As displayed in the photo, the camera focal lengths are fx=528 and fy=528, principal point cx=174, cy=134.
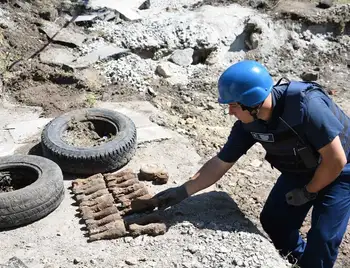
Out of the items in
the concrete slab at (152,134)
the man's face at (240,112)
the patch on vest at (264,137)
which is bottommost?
the concrete slab at (152,134)

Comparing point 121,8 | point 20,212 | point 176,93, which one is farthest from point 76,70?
point 20,212

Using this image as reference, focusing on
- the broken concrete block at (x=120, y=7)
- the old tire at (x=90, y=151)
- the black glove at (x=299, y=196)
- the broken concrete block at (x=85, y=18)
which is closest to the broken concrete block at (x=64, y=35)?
the broken concrete block at (x=85, y=18)

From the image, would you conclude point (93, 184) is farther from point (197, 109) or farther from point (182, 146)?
point (197, 109)

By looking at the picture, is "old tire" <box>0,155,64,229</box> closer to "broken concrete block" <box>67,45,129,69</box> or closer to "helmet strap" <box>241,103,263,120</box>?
"helmet strap" <box>241,103,263,120</box>

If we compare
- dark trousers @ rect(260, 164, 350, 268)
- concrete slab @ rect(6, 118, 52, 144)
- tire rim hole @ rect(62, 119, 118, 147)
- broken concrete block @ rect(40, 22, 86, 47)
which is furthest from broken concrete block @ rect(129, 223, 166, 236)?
broken concrete block @ rect(40, 22, 86, 47)

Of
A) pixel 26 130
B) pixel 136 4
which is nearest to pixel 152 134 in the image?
pixel 26 130

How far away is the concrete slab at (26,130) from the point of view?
6.56 metres

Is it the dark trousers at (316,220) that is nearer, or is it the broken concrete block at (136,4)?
the dark trousers at (316,220)

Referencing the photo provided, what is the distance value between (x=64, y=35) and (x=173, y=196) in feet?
16.9

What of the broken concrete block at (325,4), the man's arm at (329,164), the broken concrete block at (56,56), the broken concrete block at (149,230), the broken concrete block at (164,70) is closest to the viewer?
the man's arm at (329,164)

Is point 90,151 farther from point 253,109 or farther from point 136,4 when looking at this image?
point 136,4

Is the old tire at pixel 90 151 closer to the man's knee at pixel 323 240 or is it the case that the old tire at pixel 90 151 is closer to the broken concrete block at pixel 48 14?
the man's knee at pixel 323 240

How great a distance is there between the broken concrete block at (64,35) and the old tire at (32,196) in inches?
152

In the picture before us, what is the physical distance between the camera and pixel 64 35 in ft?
29.7
